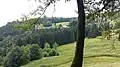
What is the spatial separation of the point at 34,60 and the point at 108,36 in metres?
136

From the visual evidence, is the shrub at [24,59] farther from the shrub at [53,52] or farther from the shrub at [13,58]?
the shrub at [53,52]

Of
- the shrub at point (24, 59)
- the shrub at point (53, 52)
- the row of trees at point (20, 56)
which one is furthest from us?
the shrub at point (53, 52)

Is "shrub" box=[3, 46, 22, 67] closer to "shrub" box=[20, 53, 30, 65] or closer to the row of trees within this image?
the row of trees

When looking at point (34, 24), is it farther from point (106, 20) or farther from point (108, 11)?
point (106, 20)

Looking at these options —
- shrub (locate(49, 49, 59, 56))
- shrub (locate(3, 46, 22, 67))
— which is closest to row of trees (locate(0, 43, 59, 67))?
shrub (locate(3, 46, 22, 67))

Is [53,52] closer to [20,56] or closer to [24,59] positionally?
[24,59]

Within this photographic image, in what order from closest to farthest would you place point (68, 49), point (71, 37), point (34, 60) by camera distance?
point (34, 60), point (68, 49), point (71, 37)

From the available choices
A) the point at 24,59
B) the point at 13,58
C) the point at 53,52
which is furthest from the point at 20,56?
the point at 53,52

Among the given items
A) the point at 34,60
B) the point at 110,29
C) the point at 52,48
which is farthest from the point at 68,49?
the point at 110,29

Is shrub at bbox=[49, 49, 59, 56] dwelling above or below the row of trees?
below

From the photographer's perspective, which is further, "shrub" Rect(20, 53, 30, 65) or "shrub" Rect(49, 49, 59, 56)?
"shrub" Rect(49, 49, 59, 56)

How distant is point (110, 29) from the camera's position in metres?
13.6


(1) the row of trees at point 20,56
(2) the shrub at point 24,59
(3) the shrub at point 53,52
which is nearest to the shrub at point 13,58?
(1) the row of trees at point 20,56

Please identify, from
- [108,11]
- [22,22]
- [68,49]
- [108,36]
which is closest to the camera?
[22,22]
